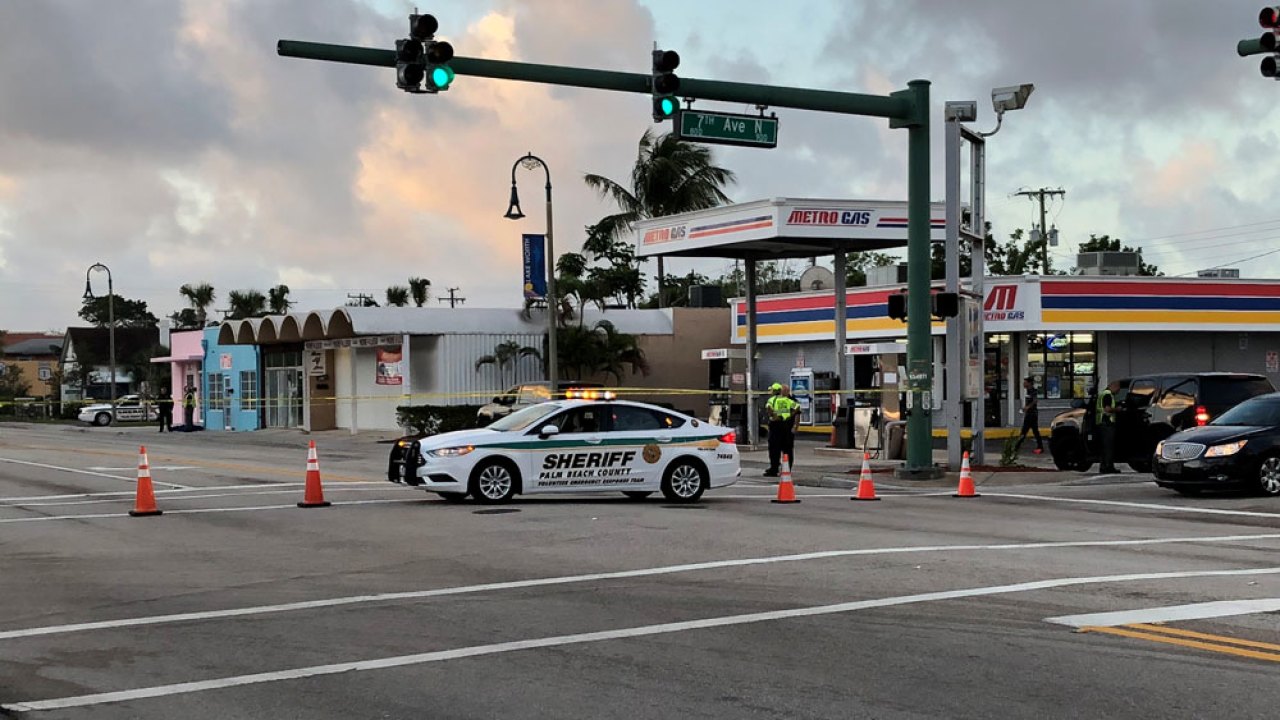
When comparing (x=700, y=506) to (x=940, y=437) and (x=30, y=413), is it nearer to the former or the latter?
(x=940, y=437)

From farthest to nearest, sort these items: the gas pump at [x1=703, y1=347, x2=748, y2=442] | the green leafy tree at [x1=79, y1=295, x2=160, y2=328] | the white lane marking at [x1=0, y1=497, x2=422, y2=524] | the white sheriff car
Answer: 1. the green leafy tree at [x1=79, y1=295, x2=160, y2=328]
2. the gas pump at [x1=703, y1=347, x2=748, y2=442]
3. the white sheriff car
4. the white lane marking at [x1=0, y1=497, x2=422, y2=524]

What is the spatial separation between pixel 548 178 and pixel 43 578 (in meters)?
23.7

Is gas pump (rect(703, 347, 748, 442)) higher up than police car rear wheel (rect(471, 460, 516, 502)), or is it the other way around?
gas pump (rect(703, 347, 748, 442))

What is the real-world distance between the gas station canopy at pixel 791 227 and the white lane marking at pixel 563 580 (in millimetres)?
17409

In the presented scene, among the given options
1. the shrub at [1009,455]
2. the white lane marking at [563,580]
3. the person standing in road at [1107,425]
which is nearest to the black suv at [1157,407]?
the person standing in road at [1107,425]

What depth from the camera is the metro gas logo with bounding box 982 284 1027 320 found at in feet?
119

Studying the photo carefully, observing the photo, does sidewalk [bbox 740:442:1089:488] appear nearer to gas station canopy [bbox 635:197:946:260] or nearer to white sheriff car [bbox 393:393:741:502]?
gas station canopy [bbox 635:197:946:260]

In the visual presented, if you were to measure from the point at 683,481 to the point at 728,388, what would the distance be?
2184 centimetres

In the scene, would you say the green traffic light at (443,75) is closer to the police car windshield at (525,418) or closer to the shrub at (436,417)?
the police car windshield at (525,418)

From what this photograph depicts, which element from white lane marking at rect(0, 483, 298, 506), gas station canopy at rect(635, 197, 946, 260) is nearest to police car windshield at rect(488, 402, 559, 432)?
white lane marking at rect(0, 483, 298, 506)

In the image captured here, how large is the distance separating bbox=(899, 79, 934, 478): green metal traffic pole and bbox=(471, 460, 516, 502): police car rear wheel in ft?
27.1

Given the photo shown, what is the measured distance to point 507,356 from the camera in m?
45.7

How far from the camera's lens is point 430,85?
57.6ft

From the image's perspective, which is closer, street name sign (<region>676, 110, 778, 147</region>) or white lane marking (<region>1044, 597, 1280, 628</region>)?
white lane marking (<region>1044, 597, 1280, 628</region>)
